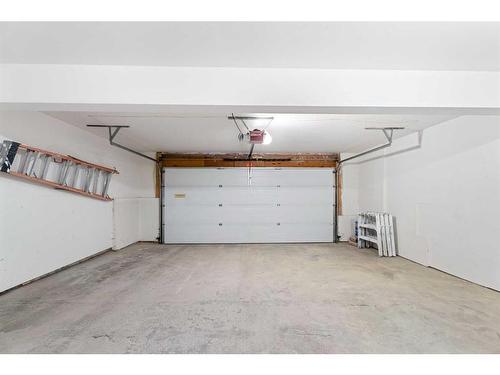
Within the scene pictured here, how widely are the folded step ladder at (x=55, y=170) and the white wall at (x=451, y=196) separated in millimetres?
5739

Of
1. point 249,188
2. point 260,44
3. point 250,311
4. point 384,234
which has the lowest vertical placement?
point 250,311

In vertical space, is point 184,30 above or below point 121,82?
above

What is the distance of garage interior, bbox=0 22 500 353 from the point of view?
5.95 ft

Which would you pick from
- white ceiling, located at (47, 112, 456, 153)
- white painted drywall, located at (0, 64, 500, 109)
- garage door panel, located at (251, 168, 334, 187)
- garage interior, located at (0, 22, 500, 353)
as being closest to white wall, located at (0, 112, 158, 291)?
garage interior, located at (0, 22, 500, 353)

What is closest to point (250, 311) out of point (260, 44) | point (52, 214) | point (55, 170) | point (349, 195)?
point (260, 44)

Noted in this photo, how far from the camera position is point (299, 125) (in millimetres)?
3910

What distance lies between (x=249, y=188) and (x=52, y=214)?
4.05m

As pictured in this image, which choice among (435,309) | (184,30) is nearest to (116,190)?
(184,30)

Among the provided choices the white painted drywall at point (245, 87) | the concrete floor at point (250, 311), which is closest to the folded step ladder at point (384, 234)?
the concrete floor at point (250, 311)

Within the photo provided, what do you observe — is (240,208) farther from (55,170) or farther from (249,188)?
(55,170)

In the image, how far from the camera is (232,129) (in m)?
4.11

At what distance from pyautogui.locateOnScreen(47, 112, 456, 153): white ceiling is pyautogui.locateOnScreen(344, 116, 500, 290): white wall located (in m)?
0.37

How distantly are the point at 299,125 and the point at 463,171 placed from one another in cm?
238
